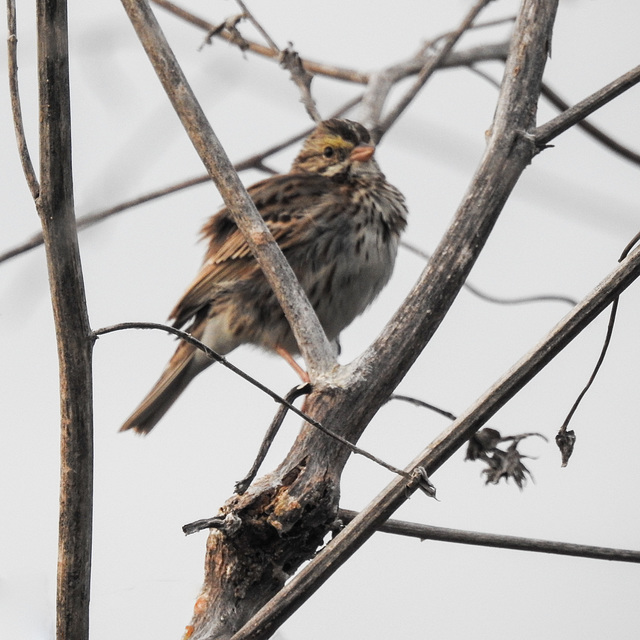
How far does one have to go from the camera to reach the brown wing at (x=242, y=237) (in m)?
4.04

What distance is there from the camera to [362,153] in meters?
4.21

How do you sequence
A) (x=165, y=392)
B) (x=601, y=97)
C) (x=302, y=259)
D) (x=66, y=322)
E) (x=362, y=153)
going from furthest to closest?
(x=165, y=392)
(x=362, y=153)
(x=302, y=259)
(x=601, y=97)
(x=66, y=322)

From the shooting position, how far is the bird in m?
3.98

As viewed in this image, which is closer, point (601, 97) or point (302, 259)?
point (601, 97)

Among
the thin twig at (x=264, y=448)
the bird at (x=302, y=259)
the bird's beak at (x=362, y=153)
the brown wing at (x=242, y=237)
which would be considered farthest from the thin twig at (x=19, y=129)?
the bird's beak at (x=362, y=153)

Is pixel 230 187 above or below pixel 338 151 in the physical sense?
below

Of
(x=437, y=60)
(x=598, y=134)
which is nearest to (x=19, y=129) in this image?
→ (x=437, y=60)

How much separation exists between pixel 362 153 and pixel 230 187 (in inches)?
92.5

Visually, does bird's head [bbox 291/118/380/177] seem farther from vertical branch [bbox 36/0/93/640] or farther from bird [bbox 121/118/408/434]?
vertical branch [bbox 36/0/93/640]

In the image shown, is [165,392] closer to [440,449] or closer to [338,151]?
[338,151]

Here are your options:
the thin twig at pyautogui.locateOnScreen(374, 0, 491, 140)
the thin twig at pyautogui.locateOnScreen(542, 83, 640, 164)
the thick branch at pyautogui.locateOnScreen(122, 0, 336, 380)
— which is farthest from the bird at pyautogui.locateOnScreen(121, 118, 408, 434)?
the thick branch at pyautogui.locateOnScreen(122, 0, 336, 380)

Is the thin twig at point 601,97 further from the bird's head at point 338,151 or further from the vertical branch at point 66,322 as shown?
the bird's head at point 338,151

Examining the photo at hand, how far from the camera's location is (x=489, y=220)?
1.92m

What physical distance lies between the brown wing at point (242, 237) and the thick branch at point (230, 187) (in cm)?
202
